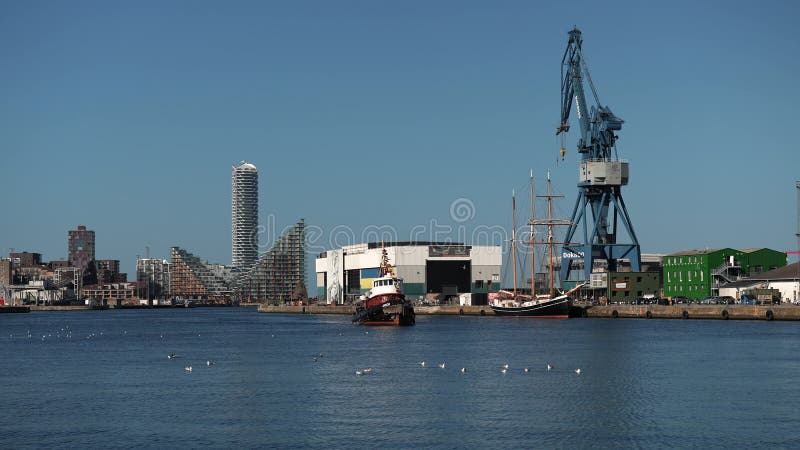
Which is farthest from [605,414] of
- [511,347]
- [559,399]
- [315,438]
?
[511,347]

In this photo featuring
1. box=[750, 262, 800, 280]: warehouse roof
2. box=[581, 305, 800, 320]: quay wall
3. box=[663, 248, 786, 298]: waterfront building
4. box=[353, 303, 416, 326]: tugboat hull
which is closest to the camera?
box=[581, 305, 800, 320]: quay wall

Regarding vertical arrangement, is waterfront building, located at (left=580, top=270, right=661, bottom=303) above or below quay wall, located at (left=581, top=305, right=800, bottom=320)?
above

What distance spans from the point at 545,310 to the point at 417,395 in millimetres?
93369

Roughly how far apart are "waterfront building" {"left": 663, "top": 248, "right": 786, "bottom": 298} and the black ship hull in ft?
70.7

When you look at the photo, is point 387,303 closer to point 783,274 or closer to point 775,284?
point 775,284

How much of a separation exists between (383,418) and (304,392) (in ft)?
33.6

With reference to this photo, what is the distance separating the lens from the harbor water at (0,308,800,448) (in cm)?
4038

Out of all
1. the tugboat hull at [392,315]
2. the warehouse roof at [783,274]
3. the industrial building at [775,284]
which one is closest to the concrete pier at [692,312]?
the industrial building at [775,284]

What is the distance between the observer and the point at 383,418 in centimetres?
4453

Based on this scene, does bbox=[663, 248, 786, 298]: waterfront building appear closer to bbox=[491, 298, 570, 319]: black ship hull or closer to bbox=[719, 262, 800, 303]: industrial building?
bbox=[719, 262, 800, 303]: industrial building

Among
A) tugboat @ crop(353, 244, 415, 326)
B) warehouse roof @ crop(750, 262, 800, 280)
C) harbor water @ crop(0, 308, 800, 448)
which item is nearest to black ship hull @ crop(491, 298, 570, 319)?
warehouse roof @ crop(750, 262, 800, 280)

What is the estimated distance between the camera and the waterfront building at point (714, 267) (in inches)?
5728

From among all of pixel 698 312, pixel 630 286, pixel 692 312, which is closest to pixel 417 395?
pixel 698 312

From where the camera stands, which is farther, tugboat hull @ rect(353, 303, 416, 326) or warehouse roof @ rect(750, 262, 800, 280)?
warehouse roof @ rect(750, 262, 800, 280)
